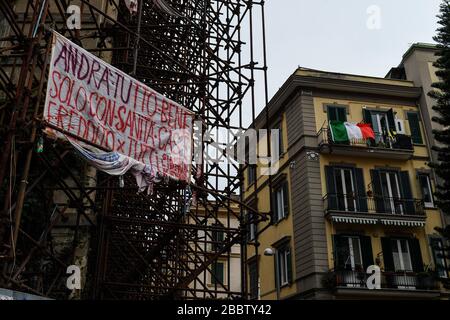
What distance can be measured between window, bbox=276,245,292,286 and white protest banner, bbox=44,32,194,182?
15.0m

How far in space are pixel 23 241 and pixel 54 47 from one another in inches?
153

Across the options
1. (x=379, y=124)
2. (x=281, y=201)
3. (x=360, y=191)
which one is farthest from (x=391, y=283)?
(x=379, y=124)

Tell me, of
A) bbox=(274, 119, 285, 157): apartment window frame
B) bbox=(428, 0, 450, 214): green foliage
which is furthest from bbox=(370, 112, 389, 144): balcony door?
bbox=(274, 119, 285, 157): apartment window frame

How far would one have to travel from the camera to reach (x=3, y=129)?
711 cm

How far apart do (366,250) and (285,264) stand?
13.6 feet

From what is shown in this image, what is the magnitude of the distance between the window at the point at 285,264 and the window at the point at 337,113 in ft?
23.2

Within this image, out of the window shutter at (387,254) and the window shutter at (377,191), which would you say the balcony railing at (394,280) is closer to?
the window shutter at (387,254)

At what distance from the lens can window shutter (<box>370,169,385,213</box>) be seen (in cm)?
2189

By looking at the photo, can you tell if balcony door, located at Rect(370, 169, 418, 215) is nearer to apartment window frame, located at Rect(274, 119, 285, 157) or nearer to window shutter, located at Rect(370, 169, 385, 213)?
window shutter, located at Rect(370, 169, 385, 213)

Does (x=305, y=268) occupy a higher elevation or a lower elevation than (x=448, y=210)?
lower

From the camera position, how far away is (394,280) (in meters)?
20.3
